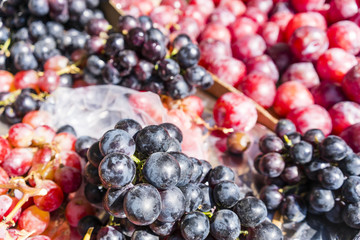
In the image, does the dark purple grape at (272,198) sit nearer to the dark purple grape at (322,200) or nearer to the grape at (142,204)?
the dark purple grape at (322,200)

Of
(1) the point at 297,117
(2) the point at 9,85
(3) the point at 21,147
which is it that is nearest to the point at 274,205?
(1) the point at 297,117

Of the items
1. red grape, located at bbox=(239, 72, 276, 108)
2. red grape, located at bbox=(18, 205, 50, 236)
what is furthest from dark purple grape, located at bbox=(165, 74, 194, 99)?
red grape, located at bbox=(18, 205, 50, 236)

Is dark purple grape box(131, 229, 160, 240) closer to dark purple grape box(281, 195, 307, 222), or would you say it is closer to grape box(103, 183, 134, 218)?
grape box(103, 183, 134, 218)

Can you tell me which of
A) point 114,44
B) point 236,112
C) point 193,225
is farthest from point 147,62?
point 193,225

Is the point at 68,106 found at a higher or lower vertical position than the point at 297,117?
lower

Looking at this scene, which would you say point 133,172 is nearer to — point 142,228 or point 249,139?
point 142,228

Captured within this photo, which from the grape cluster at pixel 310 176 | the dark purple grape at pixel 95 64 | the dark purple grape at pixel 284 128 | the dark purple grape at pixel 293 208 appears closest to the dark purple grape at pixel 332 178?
the grape cluster at pixel 310 176
